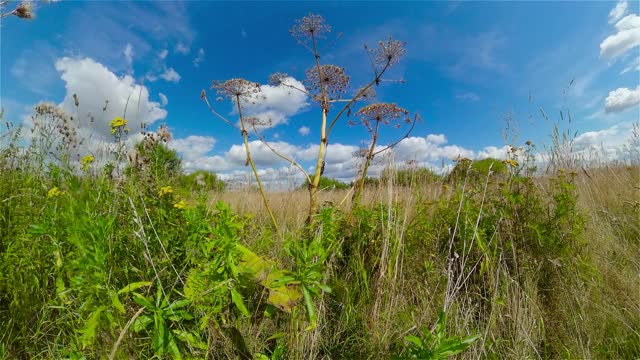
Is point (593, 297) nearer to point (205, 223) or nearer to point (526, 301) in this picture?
point (526, 301)

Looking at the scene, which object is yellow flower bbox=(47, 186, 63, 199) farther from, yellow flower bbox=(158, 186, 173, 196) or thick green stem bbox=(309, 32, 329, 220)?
thick green stem bbox=(309, 32, 329, 220)

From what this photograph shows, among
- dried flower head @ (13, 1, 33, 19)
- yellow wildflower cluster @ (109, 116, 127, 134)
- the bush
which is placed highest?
dried flower head @ (13, 1, 33, 19)

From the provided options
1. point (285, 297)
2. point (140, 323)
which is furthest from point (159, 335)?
point (285, 297)

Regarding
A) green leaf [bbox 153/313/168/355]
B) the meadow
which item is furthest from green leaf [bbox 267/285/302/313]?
green leaf [bbox 153/313/168/355]

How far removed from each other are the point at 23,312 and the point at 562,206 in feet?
11.7

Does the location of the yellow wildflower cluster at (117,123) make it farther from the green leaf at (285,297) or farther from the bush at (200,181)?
the green leaf at (285,297)

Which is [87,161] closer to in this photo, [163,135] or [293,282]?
[163,135]

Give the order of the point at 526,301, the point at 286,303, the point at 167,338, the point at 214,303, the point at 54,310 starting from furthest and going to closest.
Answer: the point at 526,301 < the point at 54,310 < the point at 286,303 < the point at 214,303 < the point at 167,338

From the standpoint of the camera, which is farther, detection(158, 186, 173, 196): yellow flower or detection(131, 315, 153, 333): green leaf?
detection(158, 186, 173, 196): yellow flower

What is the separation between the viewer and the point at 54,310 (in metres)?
1.99

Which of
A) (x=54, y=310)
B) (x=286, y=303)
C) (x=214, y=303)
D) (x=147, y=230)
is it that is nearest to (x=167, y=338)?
(x=214, y=303)

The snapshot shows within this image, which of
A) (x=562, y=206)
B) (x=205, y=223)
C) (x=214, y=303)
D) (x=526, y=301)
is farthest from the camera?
(x=562, y=206)

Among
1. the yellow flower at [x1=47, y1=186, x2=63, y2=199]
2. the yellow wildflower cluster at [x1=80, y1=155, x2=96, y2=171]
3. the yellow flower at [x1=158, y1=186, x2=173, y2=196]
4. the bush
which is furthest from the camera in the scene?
the bush

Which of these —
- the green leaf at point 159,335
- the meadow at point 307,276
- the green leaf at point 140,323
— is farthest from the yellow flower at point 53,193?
the green leaf at point 159,335
